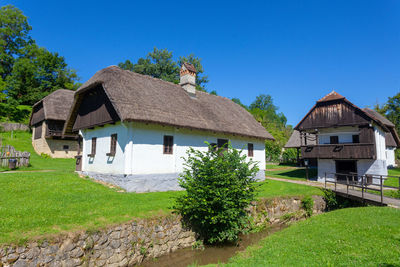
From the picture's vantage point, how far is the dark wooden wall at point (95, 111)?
13281 mm

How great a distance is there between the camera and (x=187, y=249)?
9.05 metres

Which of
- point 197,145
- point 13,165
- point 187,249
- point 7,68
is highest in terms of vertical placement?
point 7,68

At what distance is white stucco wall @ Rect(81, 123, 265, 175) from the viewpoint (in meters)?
12.0

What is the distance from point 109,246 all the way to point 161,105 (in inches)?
321

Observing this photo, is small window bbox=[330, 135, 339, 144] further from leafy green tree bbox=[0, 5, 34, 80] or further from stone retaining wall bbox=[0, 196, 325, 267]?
leafy green tree bbox=[0, 5, 34, 80]

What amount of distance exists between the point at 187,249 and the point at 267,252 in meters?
3.25

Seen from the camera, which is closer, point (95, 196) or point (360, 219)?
point (360, 219)

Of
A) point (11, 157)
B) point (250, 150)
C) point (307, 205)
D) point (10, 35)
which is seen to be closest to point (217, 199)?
point (307, 205)

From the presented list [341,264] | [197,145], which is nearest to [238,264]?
[341,264]

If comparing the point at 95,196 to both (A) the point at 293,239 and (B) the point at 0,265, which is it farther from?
(A) the point at 293,239

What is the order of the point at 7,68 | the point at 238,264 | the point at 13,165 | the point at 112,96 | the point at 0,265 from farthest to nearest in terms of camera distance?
the point at 7,68 → the point at 13,165 → the point at 112,96 → the point at 238,264 → the point at 0,265

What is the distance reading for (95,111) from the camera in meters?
14.6

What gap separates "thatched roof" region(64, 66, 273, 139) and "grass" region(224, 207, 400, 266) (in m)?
7.54

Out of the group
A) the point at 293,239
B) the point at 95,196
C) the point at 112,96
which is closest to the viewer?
the point at 293,239
